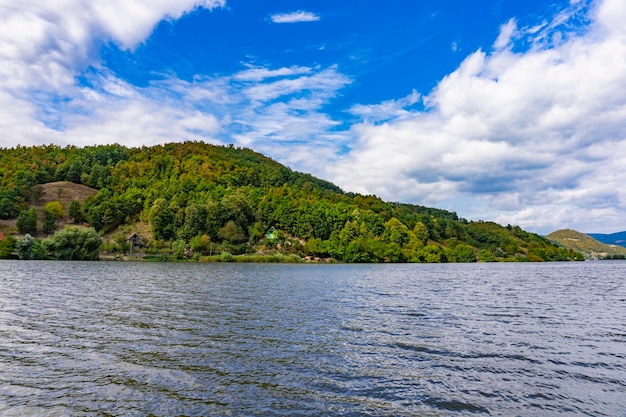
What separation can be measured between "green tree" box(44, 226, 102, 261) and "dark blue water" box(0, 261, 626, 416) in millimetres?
91995

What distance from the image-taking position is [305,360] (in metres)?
17.2

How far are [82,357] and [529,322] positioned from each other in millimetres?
27015

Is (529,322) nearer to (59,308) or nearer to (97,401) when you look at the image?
(97,401)

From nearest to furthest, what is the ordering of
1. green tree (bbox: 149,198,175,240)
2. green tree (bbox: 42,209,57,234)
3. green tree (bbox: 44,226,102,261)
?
green tree (bbox: 44,226,102,261) < green tree (bbox: 42,209,57,234) < green tree (bbox: 149,198,175,240)

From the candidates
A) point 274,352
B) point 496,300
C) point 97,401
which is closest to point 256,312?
point 274,352

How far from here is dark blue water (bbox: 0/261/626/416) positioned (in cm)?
1241

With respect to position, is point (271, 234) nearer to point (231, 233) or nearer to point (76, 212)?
point (231, 233)

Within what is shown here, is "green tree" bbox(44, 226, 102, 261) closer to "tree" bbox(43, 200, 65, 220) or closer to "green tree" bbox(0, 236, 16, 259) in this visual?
"green tree" bbox(0, 236, 16, 259)

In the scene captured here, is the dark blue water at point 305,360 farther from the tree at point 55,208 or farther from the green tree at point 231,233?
the tree at point 55,208

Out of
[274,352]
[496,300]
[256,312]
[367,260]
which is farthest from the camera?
[367,260]

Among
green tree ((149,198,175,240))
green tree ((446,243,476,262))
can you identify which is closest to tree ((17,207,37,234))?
green tree ((149,198,175,240))

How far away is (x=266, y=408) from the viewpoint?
468 inches

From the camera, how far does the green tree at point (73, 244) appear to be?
372ft

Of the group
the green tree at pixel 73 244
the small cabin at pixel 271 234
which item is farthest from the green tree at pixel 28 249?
the small cabin at pixel 271 234
